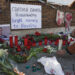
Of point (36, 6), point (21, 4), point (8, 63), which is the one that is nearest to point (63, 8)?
point (36, 6)

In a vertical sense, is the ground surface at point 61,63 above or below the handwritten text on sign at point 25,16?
below

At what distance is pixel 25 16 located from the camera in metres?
7.64

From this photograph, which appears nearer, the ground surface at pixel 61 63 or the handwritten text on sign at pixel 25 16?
the ground surface at pixel 61 63

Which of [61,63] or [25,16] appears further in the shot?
[25,16]

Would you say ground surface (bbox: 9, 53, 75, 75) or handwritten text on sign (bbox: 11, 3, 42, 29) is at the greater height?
handwritten text on sign (bbox: 11, 3, 42, 29)

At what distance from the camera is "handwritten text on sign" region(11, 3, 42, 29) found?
7.34m

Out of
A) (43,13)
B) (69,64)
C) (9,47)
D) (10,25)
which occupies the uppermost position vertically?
(43,13)

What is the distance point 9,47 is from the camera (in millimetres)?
5422

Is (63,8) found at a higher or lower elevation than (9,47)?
higher

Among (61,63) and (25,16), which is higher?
(25,16)

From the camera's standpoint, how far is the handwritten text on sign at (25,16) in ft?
24.1

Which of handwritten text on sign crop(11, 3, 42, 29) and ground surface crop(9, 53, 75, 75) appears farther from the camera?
handwritten text on sign crop(11, 3, 42, 29)

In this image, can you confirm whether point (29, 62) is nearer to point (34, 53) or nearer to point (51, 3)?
point (34, 53)

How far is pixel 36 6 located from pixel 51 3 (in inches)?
38.2
